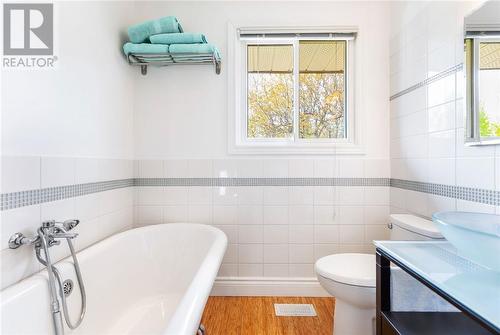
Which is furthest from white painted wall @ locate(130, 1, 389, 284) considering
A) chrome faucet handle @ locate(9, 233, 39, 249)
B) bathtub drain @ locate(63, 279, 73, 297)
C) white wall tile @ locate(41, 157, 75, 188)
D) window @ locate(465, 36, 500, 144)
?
chrome faucet handle @ locate(9, 233, 39, 249)

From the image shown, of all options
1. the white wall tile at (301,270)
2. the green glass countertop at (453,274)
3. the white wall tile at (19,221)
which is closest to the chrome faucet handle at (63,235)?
the white wall tile at (19,221)

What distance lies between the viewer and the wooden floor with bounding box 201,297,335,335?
5.49 feet

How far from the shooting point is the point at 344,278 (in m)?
1.38

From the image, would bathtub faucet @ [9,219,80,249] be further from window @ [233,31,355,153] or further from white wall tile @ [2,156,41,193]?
window @ [233,31,355,153]

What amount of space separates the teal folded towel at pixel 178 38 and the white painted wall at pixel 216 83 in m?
0.27

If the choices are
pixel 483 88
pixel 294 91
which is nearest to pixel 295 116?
pixel 294 91

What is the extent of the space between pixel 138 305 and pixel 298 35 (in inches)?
89.6

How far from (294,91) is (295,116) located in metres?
0.21

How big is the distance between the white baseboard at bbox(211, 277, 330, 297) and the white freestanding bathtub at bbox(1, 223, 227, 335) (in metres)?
0.46

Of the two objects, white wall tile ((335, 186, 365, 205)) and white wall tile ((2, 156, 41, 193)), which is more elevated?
white wall tile ((2, 156, 41, 193))

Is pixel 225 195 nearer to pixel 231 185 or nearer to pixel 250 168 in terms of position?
pixel 231 185

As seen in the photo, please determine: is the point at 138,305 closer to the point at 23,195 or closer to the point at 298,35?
the point at 23,195

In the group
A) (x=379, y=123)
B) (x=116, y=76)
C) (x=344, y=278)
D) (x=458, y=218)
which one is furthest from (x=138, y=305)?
(x=379, y=123)

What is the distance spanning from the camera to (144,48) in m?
1.88
